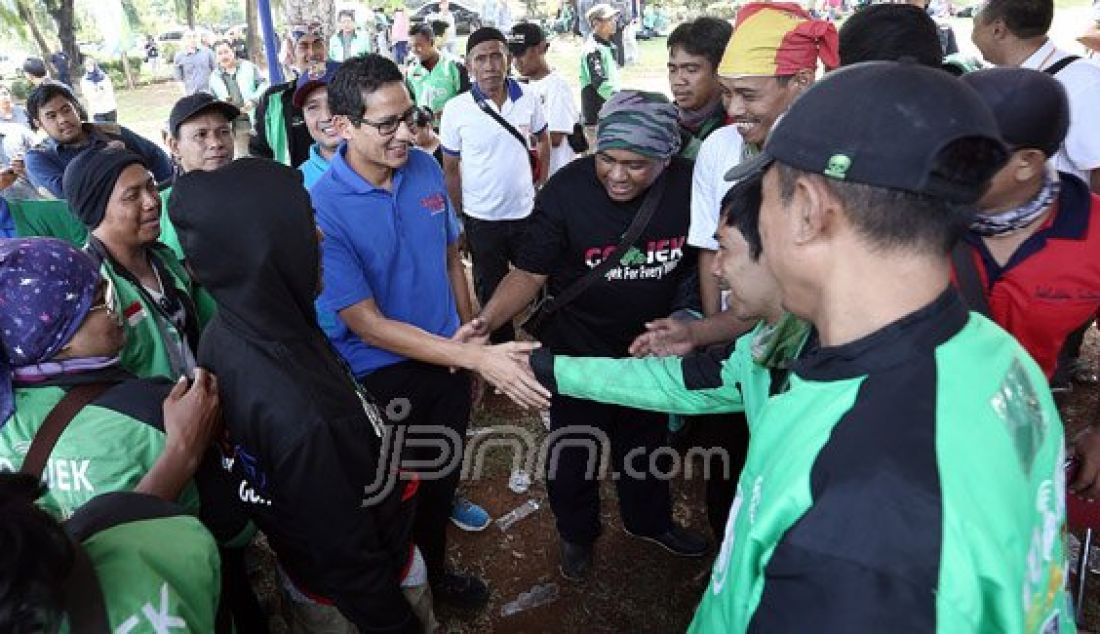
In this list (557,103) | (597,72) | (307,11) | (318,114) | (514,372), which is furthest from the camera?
(307,11)

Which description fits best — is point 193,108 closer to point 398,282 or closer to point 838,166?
point 398,282

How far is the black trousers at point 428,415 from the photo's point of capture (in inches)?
112

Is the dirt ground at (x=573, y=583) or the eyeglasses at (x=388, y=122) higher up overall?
the eyeglasses at (x=388, y=122)

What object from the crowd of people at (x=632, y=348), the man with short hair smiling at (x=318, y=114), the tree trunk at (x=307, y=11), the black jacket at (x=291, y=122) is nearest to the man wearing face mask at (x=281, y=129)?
the black jacket at (x=291, y=122)

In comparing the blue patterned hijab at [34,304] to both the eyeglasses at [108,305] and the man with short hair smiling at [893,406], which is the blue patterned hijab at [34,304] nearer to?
the eyeglasses at [108,305]

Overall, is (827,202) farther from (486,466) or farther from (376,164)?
(486,466)

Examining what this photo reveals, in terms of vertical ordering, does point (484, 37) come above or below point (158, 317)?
above

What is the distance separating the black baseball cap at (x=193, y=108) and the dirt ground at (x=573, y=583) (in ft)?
7.34

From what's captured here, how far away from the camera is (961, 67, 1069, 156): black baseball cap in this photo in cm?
192

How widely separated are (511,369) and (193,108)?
2.46 metres

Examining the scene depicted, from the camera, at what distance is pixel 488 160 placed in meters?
5.08

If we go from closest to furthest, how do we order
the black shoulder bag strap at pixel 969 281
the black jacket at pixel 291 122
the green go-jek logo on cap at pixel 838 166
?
the green go-jek logo on cap at pixel 838 166 < the black shoulder bag strap at pixel 969 281 < the black jacket at pixel 291 122

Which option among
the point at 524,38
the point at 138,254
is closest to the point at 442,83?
the point at 524,38

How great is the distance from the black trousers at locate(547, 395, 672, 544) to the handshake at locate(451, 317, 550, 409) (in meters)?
0.60
